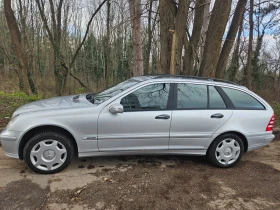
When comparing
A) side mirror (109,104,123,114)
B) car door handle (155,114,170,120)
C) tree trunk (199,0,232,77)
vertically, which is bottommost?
car door handle (155,114,170,120)

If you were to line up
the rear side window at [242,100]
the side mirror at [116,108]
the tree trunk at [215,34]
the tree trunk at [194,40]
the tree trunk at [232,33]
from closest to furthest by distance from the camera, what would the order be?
1. the side mirror at [116,108]
2. the rear side window at [242,100]
3. the tree trunk at [215,34]
4. the tree trunk at [232,33]
5. the tree trunk at [194,40]

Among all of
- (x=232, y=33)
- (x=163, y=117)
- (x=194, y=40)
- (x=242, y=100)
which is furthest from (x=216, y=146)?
(x=194, y=40)

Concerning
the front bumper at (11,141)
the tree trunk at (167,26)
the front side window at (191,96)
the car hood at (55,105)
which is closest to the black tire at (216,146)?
the front side window at (191,96)

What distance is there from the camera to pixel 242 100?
12.9 ft

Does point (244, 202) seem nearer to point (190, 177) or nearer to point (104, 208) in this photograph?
point (190, 177)

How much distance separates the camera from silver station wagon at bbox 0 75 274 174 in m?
3.25

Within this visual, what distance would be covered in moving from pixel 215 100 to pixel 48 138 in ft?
8.96

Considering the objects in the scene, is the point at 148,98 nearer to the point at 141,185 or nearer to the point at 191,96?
the point at 191,96

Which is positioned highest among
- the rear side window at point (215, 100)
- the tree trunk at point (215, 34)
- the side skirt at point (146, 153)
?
the tree trunk at point (215, 34)

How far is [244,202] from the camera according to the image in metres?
2.91

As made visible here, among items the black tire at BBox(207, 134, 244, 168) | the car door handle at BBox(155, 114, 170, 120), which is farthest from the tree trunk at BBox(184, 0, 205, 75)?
the car door handle at BBox(155, 114, 170, 120)

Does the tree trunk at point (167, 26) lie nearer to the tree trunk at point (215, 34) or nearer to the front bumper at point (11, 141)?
the tree trunk at point (215, 34)

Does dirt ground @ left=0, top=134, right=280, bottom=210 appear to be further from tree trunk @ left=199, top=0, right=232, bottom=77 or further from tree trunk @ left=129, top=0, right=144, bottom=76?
tree trunk @ left=129, top=0, right=144, bottom=76

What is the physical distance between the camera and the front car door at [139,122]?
11.1ft
